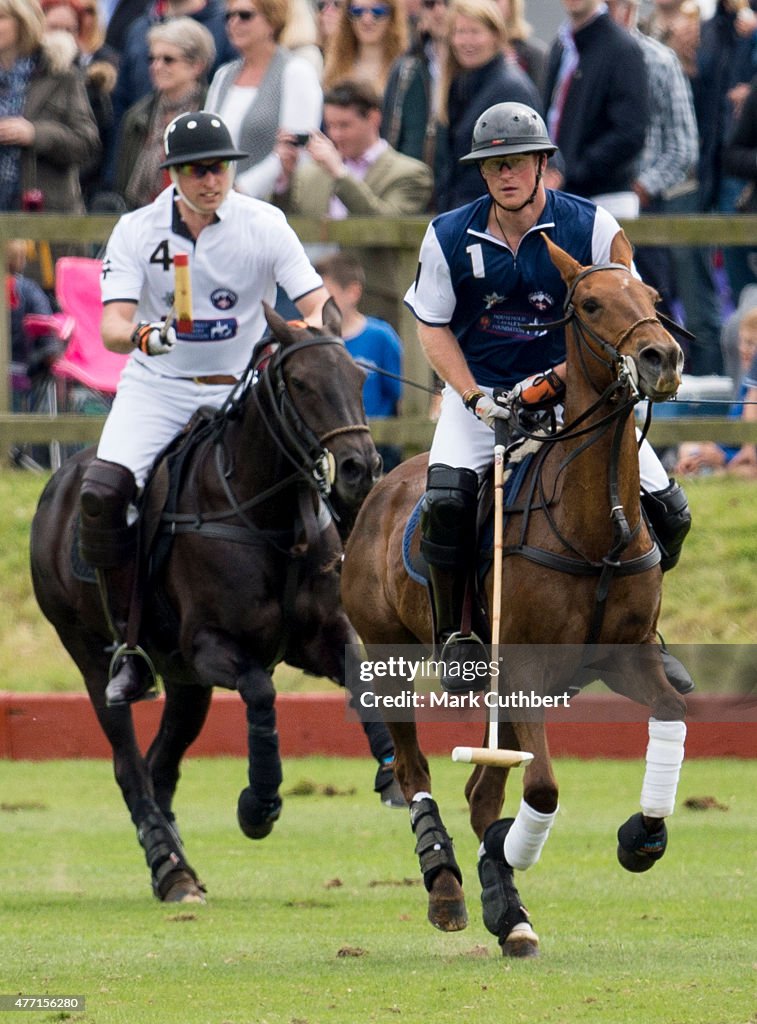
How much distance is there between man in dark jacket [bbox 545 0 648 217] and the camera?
456 inches

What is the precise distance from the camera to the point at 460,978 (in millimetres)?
6340

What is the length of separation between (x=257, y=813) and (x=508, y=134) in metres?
2.66

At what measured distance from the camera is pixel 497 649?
6.71 metres


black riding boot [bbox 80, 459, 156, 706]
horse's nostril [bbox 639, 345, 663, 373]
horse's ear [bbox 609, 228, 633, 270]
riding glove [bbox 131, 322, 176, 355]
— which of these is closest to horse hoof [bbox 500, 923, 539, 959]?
horse's nostril [bbox 639, 345, 663, 373]

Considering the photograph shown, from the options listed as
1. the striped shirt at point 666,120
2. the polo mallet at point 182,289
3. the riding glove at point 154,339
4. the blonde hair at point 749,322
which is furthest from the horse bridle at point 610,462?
the striped shirt at point 666,120

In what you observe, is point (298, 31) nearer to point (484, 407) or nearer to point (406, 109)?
point (406, 109)

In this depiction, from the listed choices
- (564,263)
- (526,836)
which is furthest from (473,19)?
(526,836)

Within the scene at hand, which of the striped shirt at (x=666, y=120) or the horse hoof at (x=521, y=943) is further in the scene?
the striped shirt at (x=666, y=120)

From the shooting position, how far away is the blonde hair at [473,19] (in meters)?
11.4

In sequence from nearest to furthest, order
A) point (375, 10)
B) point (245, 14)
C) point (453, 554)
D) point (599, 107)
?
point (453, 554), point (245, 14), point (599, 107), point (375, 10)

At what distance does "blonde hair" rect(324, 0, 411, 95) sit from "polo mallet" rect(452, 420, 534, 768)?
5.99m

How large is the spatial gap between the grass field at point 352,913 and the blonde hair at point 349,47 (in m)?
4.27

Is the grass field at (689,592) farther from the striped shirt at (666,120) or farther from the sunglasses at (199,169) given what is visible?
the sunglasses at (199,169)

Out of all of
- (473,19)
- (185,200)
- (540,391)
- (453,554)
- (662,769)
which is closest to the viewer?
(662,769)
